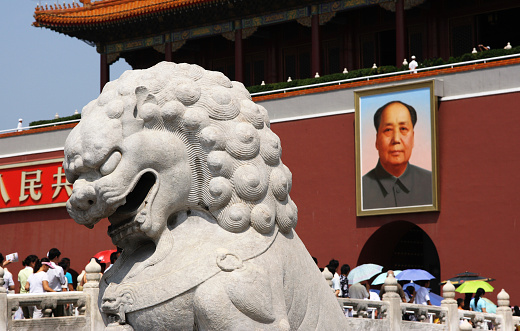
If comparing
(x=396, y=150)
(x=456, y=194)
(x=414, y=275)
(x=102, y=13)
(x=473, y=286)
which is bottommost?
(x=473, y=286)

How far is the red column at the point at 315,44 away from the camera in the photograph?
1809 cm

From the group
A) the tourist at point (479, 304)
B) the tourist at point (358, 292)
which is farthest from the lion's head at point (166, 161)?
the tourist at point (479, 304)

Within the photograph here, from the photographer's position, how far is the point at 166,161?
10.7 feet

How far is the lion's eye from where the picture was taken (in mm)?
3227

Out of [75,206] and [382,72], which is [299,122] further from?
[75,206]

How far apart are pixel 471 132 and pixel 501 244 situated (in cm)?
197

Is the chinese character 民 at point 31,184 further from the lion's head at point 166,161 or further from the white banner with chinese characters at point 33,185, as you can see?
the lion's head at point 166,161

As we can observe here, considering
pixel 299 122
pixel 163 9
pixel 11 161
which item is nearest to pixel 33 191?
pixel 11 161

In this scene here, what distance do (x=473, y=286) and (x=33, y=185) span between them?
10297 mm

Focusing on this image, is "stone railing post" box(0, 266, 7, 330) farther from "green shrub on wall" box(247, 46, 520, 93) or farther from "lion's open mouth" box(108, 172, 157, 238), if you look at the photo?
"green shrub on wall" box(247, 46, 520, 93)

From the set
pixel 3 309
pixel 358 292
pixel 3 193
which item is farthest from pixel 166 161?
pixel 3 193

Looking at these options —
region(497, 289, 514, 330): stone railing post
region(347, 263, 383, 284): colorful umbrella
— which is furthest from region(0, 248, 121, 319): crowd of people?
region(347, 263, 383, 284): colorful umbrella

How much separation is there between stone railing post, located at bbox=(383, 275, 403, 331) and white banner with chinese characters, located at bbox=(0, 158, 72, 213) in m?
9.90

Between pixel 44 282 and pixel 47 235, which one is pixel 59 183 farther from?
pixel 44 282
